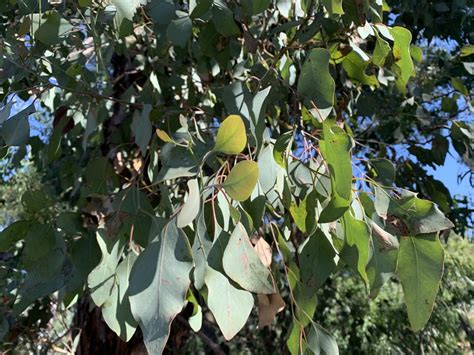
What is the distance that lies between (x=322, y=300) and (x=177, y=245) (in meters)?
2.84

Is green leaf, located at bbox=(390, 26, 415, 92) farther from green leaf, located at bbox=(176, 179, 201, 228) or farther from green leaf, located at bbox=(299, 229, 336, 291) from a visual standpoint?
green leaf, located at bbox=(176, 179, 201, 228)

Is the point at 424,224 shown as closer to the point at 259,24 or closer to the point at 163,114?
the point at 163,114

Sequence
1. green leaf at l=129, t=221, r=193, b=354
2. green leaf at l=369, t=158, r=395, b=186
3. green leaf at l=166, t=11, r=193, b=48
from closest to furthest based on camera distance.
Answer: green leaf at l=129, t=221, r=193, b=354, green leaf at l=369, t=158, r=395, b=186, green leaf at l=166, t=11, r=193, b=48

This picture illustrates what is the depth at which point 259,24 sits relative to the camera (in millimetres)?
2150

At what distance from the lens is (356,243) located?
1046 millimetres

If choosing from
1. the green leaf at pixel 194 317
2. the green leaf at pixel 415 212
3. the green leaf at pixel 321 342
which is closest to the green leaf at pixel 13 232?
the green leaf at pixel 194 317

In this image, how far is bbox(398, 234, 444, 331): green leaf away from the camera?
0.96 m

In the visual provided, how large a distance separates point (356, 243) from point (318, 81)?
0.36m

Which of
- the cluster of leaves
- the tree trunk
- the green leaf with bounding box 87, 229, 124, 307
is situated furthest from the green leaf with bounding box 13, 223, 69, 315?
the tree trunk

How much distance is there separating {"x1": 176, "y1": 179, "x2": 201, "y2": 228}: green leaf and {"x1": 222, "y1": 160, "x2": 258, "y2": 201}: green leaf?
61mm

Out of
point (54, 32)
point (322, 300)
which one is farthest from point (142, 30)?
point (322, 300)

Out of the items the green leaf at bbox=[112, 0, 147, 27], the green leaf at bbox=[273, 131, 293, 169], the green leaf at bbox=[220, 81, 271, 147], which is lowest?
the green leaf at bbox=[273, 131, 293, 169]

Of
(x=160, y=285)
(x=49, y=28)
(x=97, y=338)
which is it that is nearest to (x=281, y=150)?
(x=160, y=285)

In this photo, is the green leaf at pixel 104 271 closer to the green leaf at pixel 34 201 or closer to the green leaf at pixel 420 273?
the green leaf at pixel 34 201
